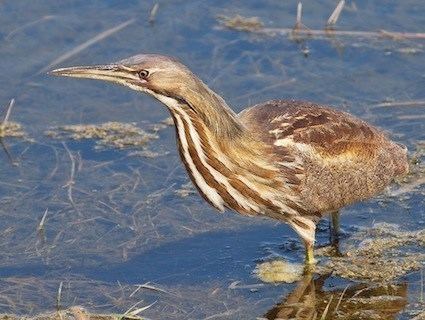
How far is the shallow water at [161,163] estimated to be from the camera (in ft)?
18.8

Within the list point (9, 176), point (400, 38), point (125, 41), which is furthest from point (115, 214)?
point (400, 38)

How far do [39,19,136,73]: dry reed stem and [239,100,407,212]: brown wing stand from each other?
7.77ft

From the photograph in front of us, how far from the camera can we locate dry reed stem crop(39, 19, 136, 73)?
7.70 metres

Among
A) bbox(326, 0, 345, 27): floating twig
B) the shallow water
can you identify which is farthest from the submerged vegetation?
bbox(326, 0, 345, 27): floating twig

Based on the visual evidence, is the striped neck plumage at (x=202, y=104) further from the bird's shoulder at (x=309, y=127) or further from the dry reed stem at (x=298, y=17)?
the dry reed stem at (x=298, y=17)

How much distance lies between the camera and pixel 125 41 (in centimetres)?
806

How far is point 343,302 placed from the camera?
5605 millimetres

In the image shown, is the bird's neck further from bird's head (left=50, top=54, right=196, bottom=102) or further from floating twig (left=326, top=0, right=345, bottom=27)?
floating twig (left=326, top=0, right=345, bottom=27)

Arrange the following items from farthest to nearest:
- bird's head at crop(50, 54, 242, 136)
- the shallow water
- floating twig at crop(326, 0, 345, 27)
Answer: floating twig at crop(326, 0, 345, 27), the shallow water, bird's head at crop(50, 54, 242, 136)

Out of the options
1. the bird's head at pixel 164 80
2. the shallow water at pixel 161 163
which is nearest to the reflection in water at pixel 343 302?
the shallow water at pixel 161 163

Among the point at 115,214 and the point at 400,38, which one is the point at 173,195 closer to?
the point at 115,214

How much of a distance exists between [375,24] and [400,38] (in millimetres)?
242

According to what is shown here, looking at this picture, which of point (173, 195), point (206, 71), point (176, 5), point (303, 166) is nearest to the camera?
point (303, 166)

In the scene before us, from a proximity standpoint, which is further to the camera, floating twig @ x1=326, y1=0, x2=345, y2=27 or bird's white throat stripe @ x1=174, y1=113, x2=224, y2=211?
floating twig @ x1=326, y1=0, x2=345, y2=27
